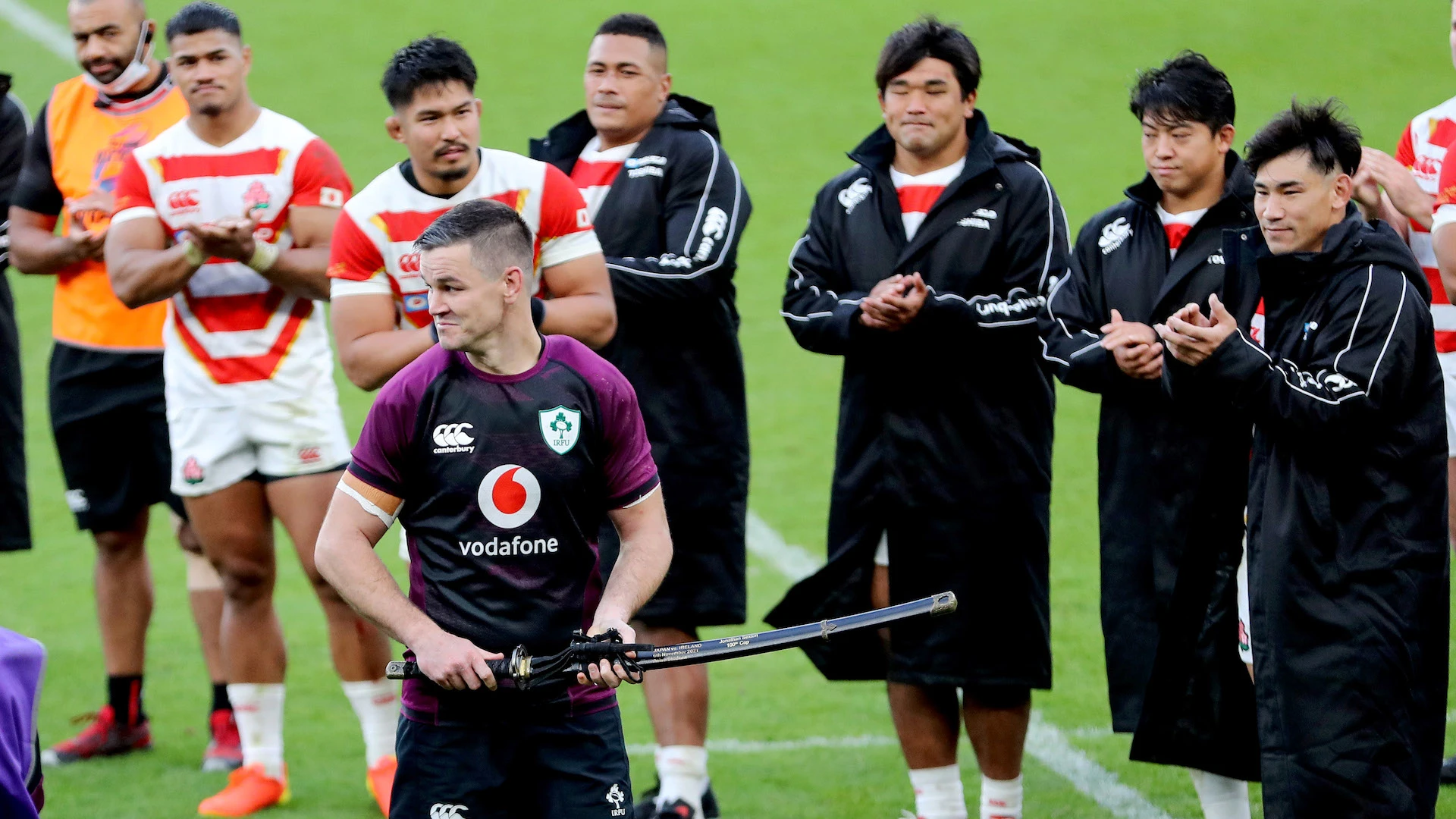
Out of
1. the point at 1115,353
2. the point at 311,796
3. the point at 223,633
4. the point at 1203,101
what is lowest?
the point at 311,796

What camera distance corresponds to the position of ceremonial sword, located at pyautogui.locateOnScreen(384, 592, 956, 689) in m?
3.75

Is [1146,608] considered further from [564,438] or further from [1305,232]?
[564,438]

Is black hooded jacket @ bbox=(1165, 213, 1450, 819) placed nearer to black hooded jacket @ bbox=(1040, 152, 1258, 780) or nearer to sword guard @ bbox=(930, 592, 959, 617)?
black hooded jacket @ bbox=(1040, 152, 1258, 780)

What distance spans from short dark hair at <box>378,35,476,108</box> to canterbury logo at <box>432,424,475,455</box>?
4.91 feet

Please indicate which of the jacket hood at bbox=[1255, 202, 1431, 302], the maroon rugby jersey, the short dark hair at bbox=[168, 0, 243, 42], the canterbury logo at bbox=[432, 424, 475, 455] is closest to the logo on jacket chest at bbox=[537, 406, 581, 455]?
the maroon rugby jersey

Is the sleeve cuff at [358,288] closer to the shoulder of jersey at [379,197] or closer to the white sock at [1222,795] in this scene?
the shoulder of jersey at [379,197]

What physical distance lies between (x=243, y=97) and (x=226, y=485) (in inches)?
49.0

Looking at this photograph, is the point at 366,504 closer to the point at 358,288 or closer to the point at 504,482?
the point at 504,482

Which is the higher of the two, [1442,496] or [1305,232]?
[1305,232]

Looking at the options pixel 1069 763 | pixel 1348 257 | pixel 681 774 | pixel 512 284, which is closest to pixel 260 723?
pixel 681 774

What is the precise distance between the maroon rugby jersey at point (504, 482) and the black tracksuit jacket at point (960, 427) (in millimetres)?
1373

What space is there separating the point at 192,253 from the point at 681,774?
2194 millimetres

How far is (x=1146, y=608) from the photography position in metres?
4.97

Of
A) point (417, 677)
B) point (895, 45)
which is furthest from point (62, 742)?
point (895, 45)
